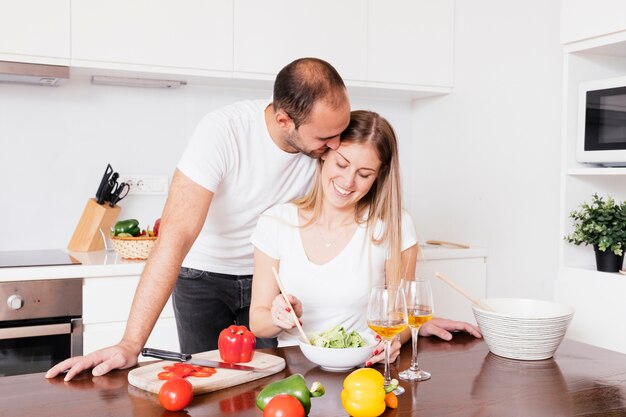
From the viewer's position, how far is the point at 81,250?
2912 millimetres

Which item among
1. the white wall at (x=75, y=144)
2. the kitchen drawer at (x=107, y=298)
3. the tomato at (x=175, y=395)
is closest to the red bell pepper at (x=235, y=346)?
the tomato at (x=175, y=395)

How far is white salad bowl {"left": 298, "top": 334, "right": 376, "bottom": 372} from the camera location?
1363 mm

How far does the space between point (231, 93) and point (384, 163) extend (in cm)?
157

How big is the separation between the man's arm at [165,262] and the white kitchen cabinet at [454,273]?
Result: 1457 mm

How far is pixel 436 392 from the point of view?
4.21ft

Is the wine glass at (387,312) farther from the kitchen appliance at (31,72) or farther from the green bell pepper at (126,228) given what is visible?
the kitchen appliance at (31,72)

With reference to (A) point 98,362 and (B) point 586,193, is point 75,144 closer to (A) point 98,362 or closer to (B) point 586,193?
(A) point 98,362

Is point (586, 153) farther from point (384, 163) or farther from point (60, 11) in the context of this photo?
point (60, 11)

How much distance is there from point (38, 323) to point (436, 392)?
170 cm

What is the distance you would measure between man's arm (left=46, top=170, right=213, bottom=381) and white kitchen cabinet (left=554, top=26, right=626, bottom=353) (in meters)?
1.28

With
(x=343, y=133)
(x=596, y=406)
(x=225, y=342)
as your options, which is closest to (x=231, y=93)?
(x=343, y=133)

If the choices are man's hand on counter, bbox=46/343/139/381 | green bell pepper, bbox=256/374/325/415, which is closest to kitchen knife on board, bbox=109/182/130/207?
man's hand on counter, bbox=46/343/139/381

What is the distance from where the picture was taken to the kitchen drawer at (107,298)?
252cm

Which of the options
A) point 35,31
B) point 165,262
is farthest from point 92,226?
point 165,262
